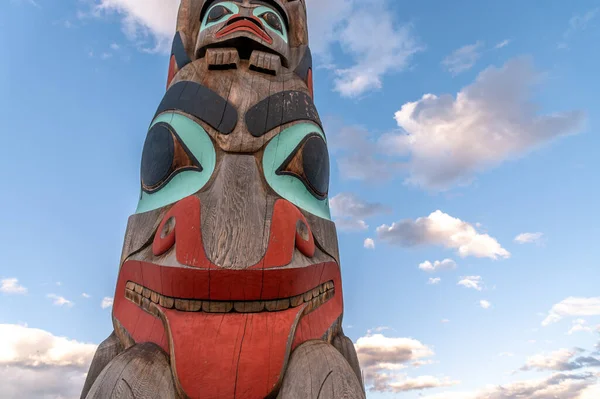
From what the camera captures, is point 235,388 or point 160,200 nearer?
point 235,388

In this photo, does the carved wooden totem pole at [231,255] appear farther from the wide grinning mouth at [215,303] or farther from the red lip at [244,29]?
the red lip at [244,29]

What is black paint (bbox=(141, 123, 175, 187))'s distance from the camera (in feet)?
11.0

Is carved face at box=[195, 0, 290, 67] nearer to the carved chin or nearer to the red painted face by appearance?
the carved chin

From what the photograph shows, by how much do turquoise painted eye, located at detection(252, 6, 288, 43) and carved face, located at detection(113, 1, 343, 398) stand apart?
84 centimetres

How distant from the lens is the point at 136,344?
2643 mm

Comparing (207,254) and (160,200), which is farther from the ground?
(160,200)

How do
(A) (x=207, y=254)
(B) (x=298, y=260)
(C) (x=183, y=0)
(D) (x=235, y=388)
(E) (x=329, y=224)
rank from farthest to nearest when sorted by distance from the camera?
(C) (x=183, y=0) → (E) (x=329, y=224) → (B) (x=298, y=260) → (A) (x=207, y=254) → (D) (x=235, y=388)

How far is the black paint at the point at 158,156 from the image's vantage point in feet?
11.0

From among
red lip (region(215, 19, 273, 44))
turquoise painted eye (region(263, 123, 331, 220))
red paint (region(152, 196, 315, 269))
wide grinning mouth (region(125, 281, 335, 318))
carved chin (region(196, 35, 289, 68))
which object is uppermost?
red lip (region(215, 19, 273, 44))

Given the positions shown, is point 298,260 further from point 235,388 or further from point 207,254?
point 235,388

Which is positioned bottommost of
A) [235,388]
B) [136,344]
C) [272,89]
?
[235,388]

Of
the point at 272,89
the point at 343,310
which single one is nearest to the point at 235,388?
the point at 343,310

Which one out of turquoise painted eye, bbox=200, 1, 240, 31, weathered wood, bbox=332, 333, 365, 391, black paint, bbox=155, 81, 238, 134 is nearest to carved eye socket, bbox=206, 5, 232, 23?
turquoise painted eye, bbox=200, 1, 240, 31

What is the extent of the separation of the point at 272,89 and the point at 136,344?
211cm
